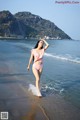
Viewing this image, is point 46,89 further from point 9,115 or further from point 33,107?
point 9,115

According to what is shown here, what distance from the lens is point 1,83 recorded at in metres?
8.91

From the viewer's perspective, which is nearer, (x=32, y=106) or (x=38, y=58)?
(x=32, y=106)

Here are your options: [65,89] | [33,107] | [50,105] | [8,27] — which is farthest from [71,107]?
[8,27]

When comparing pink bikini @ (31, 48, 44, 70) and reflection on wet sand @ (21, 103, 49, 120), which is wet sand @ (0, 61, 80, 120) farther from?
pink bikini @ (31, 48, 44, 70)

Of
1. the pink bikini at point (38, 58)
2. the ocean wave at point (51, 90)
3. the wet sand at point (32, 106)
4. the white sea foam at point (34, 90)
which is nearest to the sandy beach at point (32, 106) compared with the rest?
the wet sand at point (32, 106)

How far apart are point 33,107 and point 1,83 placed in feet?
8.75

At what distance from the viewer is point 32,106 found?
6609 millimetres

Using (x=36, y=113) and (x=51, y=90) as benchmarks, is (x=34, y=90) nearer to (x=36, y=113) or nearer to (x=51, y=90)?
(x=51, y=90)

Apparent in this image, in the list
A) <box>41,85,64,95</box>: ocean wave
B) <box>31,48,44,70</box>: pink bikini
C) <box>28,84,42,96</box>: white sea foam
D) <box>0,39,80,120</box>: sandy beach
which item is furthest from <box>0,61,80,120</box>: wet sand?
<box>31,48,44,70</box>: pink bikini

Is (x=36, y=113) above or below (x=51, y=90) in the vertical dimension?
above

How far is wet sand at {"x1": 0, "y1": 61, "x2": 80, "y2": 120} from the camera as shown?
594 centimetres

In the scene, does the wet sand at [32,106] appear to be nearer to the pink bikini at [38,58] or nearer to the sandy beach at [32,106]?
the sandy beach at [32,106]

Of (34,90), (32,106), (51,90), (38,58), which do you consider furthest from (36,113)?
(51,90)

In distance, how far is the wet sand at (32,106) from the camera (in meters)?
5.94
